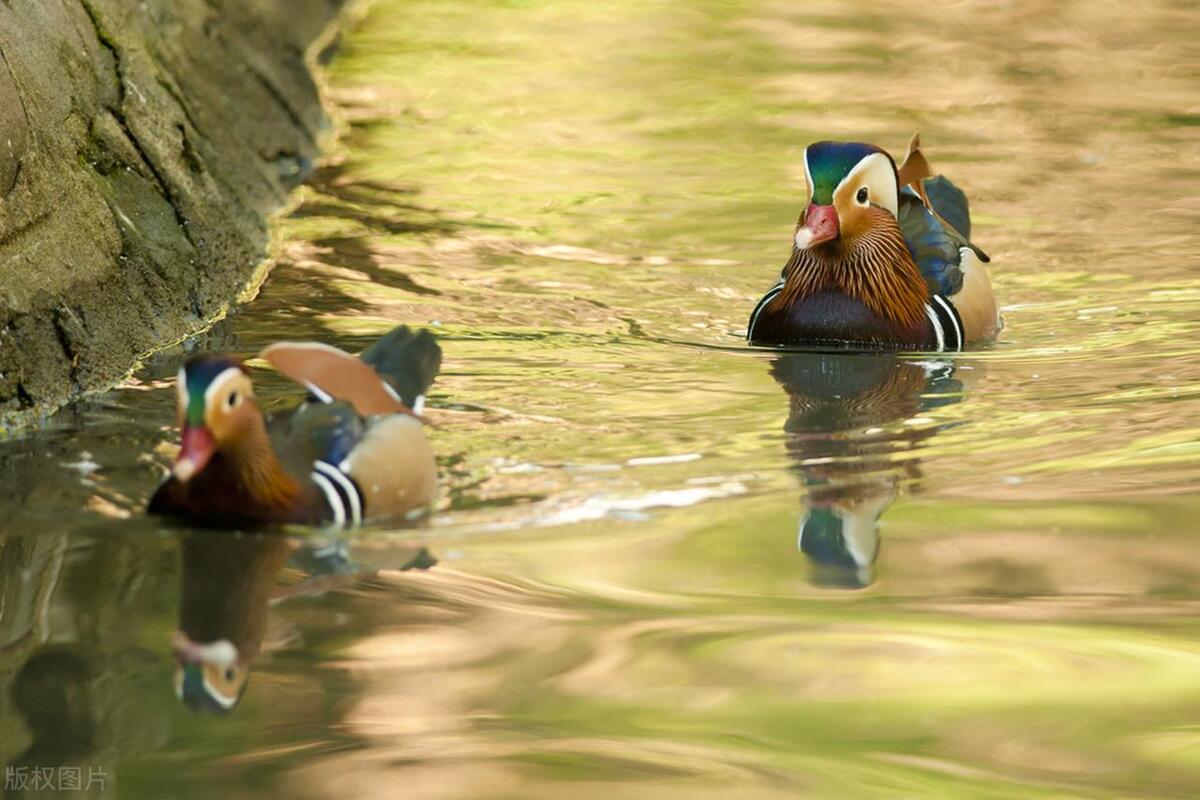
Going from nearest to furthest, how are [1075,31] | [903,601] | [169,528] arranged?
[903,601]
[169,528]
[1075,31]

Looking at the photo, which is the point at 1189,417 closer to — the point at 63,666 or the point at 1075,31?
the point at 63,666

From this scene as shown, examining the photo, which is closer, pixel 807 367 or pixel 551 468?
pixel 551 468

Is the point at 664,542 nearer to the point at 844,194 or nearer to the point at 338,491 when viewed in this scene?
the point at 338,491

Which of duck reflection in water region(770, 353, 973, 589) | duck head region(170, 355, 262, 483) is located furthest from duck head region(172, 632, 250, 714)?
duck reflection in water region(770, 353, 973, 589)

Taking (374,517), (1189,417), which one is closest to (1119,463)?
(1189,417)

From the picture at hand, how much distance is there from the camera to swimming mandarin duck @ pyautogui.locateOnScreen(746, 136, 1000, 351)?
8.52 m

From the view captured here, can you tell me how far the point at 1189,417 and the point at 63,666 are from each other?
4.08 metres

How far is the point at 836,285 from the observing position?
8.70m

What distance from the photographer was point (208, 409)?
5520mm

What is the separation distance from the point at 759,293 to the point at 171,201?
2757 mm

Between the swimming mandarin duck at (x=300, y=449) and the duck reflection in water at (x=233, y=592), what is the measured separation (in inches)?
3.0

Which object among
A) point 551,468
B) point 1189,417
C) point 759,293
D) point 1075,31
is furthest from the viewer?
point 1075,31

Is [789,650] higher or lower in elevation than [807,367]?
higher

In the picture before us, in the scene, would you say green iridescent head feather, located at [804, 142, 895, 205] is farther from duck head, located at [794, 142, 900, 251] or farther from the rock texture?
the rock texture
